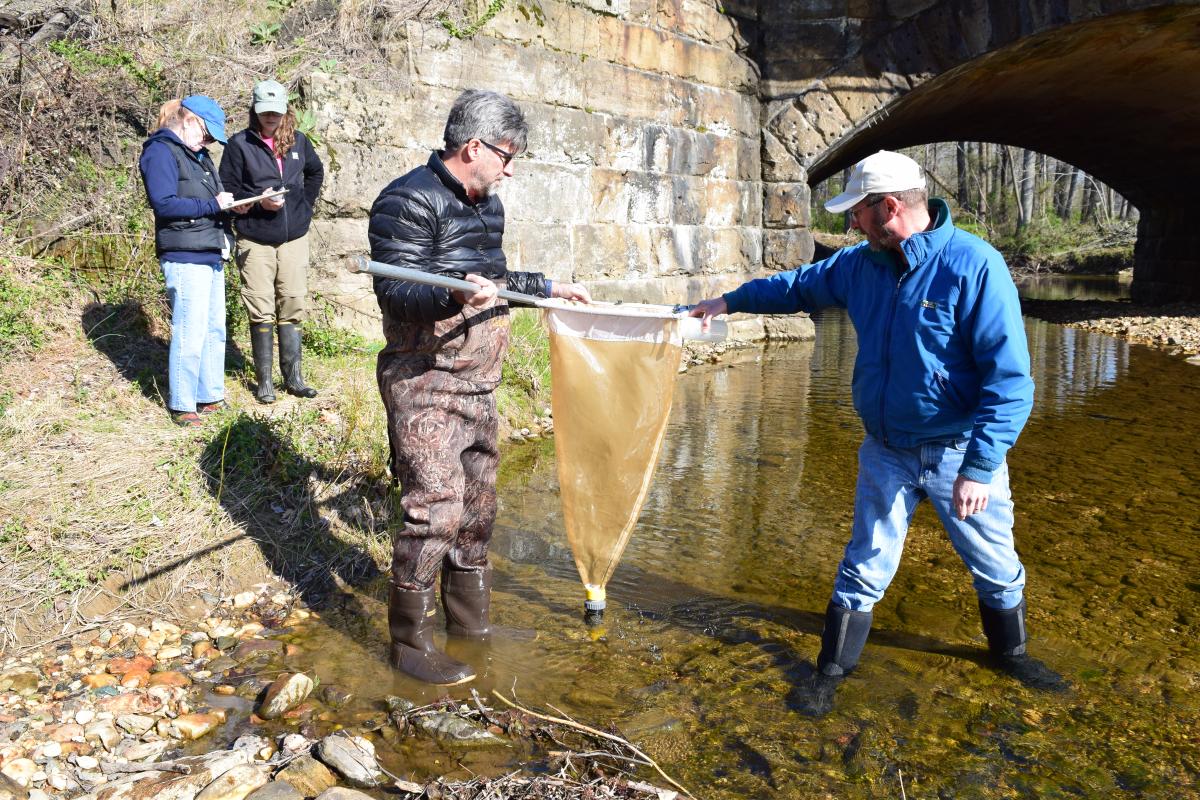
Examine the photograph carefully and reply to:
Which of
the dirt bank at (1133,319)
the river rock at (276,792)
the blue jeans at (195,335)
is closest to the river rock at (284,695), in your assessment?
the river rock at (276,792)

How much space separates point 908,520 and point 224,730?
2.57 meters

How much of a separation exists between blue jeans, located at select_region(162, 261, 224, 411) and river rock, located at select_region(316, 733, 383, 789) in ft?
9.21

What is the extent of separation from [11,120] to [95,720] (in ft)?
17.3

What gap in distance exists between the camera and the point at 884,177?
3.32 m

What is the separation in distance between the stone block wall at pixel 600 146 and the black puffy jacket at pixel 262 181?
0.98 meters

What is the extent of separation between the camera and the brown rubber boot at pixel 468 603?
13.3 ft

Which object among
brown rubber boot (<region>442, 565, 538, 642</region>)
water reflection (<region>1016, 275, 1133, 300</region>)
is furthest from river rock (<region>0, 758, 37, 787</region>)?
water reflection (<region>1016, 275, 1133, 300</region>)

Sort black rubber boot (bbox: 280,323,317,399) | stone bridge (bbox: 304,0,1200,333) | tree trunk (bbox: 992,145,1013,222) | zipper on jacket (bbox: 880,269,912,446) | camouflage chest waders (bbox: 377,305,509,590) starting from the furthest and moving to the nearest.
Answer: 1. tree trunk (bbox: 992,145,1013,222)
2. stone bridge (bbox: 304,0,1200,333)
3. black rubber boot (bbox: 280,323,317,399)
4. camouflage chest waders (bbox: 377,305,509,590)
5. zipper on jacket (bbox: 880,269,912,446)

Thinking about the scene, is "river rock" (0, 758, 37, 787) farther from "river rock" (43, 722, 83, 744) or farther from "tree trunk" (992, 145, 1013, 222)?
"tree trunk" (992, 145, 1013, 222)

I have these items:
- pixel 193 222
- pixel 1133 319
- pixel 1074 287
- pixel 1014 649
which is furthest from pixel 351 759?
pixel 1074 287

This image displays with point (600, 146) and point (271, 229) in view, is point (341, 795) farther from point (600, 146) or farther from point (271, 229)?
point (600, 146)

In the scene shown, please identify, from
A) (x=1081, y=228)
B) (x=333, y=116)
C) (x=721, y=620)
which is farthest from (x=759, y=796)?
(x=1081, y=228)

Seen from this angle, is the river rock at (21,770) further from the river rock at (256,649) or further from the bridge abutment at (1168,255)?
the bridge abutment at (1168,255)

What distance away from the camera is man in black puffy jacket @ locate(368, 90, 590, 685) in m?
3.51
